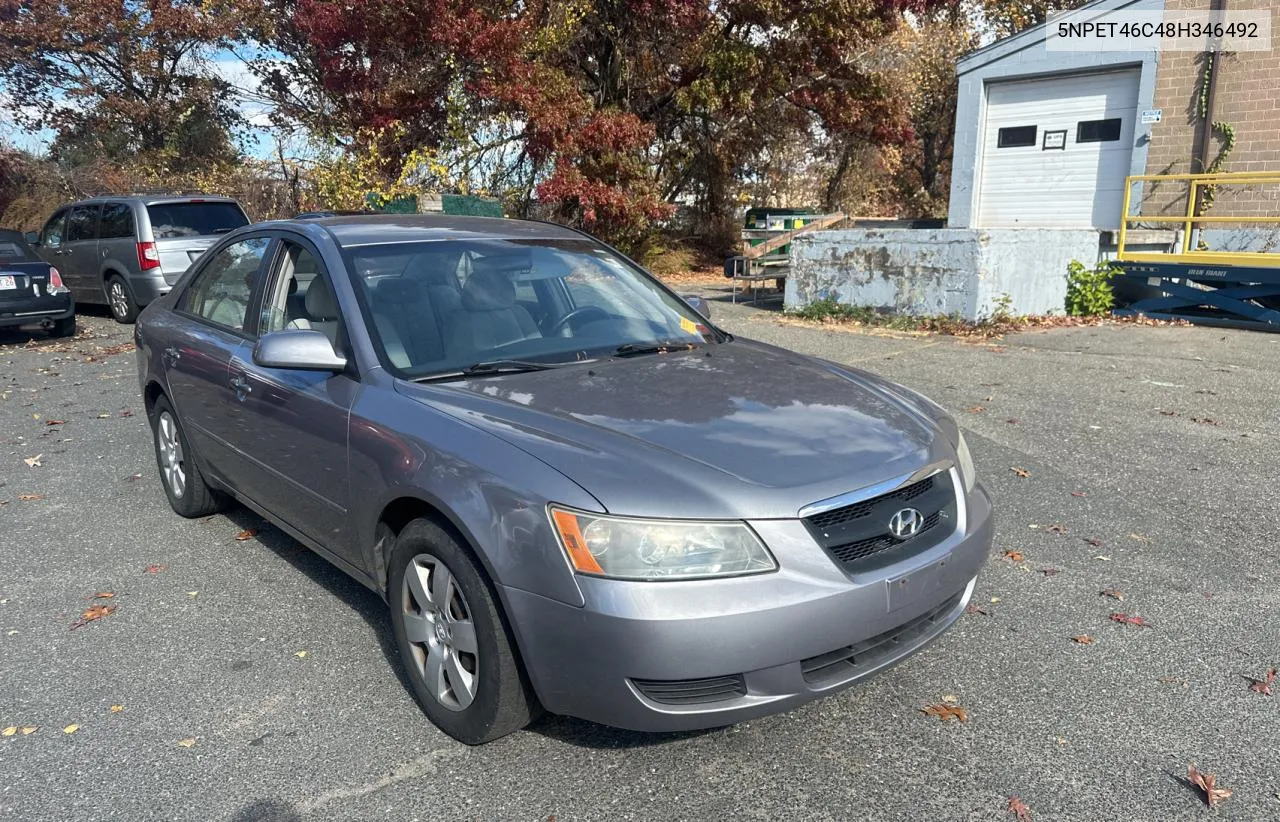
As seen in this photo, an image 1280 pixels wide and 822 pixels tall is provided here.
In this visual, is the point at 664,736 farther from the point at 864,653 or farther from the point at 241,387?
the point at 241,387

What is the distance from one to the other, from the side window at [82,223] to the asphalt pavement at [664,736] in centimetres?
888

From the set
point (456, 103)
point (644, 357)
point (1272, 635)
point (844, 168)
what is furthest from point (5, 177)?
point (1272, 635)

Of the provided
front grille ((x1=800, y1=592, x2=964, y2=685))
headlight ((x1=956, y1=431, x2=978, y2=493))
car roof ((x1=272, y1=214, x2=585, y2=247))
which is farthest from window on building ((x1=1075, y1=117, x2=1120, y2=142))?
front grille ((x1=800, y1=592, x2=964, y2=685))

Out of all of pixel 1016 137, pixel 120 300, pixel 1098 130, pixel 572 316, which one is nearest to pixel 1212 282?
pixel 1098 130

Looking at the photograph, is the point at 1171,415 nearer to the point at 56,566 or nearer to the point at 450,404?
the point at 450,404

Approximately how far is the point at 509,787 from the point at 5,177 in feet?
96.3

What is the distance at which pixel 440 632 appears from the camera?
294cm

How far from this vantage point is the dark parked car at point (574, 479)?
246cm

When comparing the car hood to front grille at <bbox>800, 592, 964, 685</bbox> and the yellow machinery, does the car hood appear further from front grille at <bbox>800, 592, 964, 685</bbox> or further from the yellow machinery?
the yellow machinery

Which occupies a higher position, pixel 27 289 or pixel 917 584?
pixel 27 289

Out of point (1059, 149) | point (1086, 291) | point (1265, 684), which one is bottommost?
point (1265, 684)

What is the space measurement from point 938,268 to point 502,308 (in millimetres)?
8865

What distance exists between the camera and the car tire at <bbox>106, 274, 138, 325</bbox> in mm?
12763

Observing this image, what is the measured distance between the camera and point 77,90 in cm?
2217
